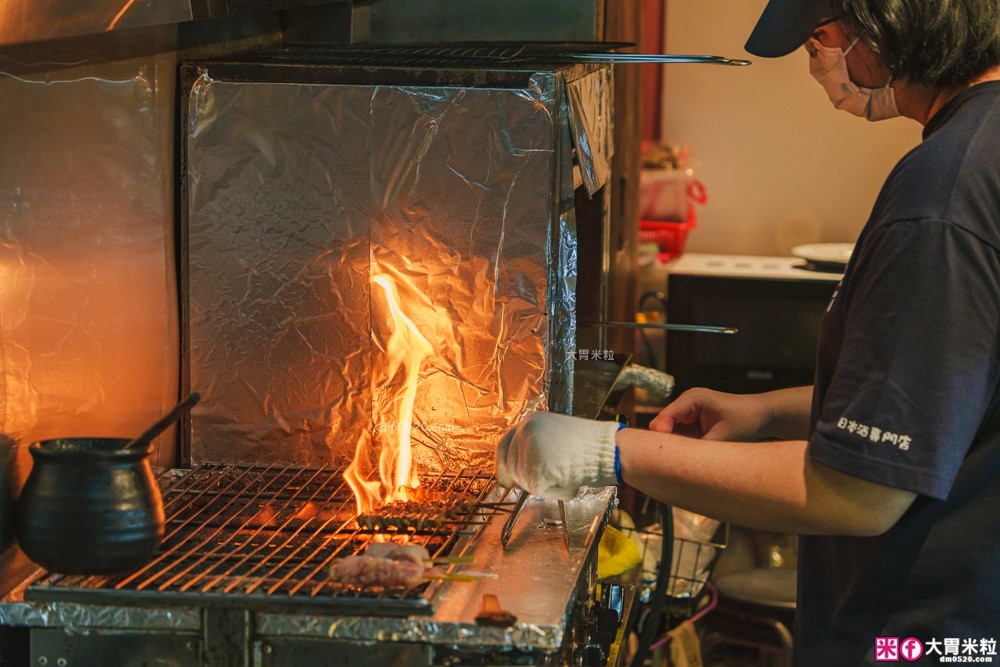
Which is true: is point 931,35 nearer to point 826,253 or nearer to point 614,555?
point 614,555

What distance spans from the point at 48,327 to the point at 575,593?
101 cm

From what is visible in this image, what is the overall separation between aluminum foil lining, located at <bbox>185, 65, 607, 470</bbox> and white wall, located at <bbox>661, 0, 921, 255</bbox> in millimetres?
3227

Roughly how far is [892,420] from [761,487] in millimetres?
204

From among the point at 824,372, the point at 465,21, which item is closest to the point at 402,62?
the point at 465,21

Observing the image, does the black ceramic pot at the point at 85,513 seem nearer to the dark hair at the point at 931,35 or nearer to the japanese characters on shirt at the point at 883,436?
the japanese characters on shirt at the point at 883,436

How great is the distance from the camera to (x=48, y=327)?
1.89m

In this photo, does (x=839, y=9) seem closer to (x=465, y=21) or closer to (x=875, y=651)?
(x=875, y=651)

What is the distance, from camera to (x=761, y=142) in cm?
529

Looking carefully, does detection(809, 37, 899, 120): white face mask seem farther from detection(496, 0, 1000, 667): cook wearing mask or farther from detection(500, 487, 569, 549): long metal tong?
detection(500, 487, 569, 549): long metal tong

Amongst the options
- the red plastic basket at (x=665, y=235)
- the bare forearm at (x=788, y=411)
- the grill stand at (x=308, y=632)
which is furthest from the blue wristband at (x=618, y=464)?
the red plastic basket at (x=665, y=235)

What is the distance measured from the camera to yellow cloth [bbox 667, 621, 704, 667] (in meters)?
3.00

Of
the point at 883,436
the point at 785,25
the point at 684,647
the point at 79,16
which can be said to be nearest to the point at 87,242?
the point at 79,16

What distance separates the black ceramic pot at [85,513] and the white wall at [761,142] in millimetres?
4162

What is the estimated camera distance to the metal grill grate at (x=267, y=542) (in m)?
1.61
